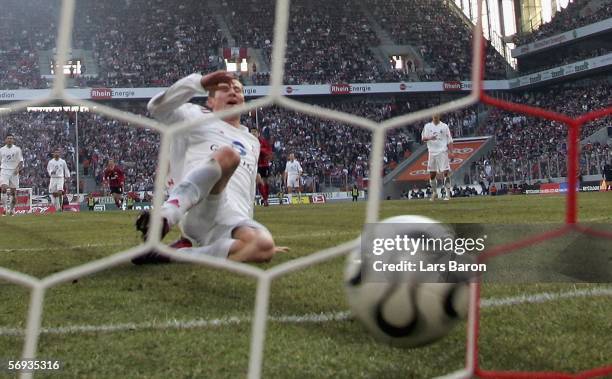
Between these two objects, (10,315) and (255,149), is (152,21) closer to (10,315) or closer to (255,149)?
(255,149)

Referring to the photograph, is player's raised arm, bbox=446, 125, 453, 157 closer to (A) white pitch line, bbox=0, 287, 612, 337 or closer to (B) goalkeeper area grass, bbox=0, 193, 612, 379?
(B) goalkeeper area grass, bbox=0, 193, 612, 379

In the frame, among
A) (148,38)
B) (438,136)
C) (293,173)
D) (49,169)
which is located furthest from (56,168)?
(148,38)

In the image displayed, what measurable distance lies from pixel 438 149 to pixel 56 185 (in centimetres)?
504

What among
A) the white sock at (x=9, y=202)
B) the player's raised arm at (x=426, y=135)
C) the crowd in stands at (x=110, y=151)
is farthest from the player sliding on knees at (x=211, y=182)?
the white sock at (x=9, y=202)

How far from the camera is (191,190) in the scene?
2363mm

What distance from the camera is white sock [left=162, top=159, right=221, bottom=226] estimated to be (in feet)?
7.41

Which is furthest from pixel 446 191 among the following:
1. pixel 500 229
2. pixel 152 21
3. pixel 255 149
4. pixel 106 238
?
pixel 152 21

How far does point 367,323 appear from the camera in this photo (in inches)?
52.5

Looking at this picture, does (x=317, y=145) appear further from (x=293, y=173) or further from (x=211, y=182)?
(x=211, y=182)

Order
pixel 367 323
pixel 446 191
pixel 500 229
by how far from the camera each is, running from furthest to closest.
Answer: pixel 446 191 → pixel 500 229 → pixel 367 323

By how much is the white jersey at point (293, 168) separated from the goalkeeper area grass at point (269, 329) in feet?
23.8

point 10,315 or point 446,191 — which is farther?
point 446,191

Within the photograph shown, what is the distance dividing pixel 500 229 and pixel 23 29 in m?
15.4

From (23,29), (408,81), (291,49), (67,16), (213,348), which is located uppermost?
(23,29)
